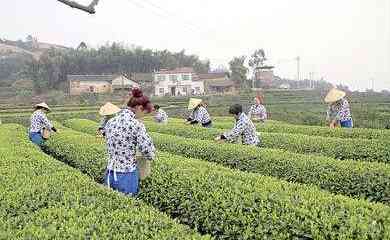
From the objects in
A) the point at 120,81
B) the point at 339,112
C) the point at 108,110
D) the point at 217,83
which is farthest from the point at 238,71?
the point at 108,110

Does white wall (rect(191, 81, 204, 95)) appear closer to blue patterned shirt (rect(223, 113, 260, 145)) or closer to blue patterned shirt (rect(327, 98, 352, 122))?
blue patterned shirt (rect(327, 98, 352, 122))

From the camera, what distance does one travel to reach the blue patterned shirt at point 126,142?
237 inches

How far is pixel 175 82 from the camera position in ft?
271

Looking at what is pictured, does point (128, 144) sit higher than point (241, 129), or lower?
higher

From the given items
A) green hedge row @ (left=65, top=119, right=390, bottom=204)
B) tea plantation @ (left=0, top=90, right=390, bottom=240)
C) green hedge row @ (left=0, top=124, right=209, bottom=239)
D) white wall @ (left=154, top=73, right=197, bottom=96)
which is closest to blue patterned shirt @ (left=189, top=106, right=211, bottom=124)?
green hedge row @ (left=65, top=119, right=390, bottom=204)

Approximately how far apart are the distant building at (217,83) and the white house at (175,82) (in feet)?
8.36

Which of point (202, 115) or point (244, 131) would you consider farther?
point (202, 115)

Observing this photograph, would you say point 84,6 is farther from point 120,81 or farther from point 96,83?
point 96,83

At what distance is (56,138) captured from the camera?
14.0m

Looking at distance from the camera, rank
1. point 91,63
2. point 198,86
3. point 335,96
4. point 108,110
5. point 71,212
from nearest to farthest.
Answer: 1. point 71,212
2. point 108,110
3. point 335,96
4. point 198,86
5. point 91,63

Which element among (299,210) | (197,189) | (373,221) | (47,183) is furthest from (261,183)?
(47,183)

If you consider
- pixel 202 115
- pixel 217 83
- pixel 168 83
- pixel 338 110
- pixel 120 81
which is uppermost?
pixel 120 81

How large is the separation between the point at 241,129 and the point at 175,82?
239 ft

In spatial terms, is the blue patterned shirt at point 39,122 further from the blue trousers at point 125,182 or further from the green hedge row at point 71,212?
the blue trousers at point 125,182
